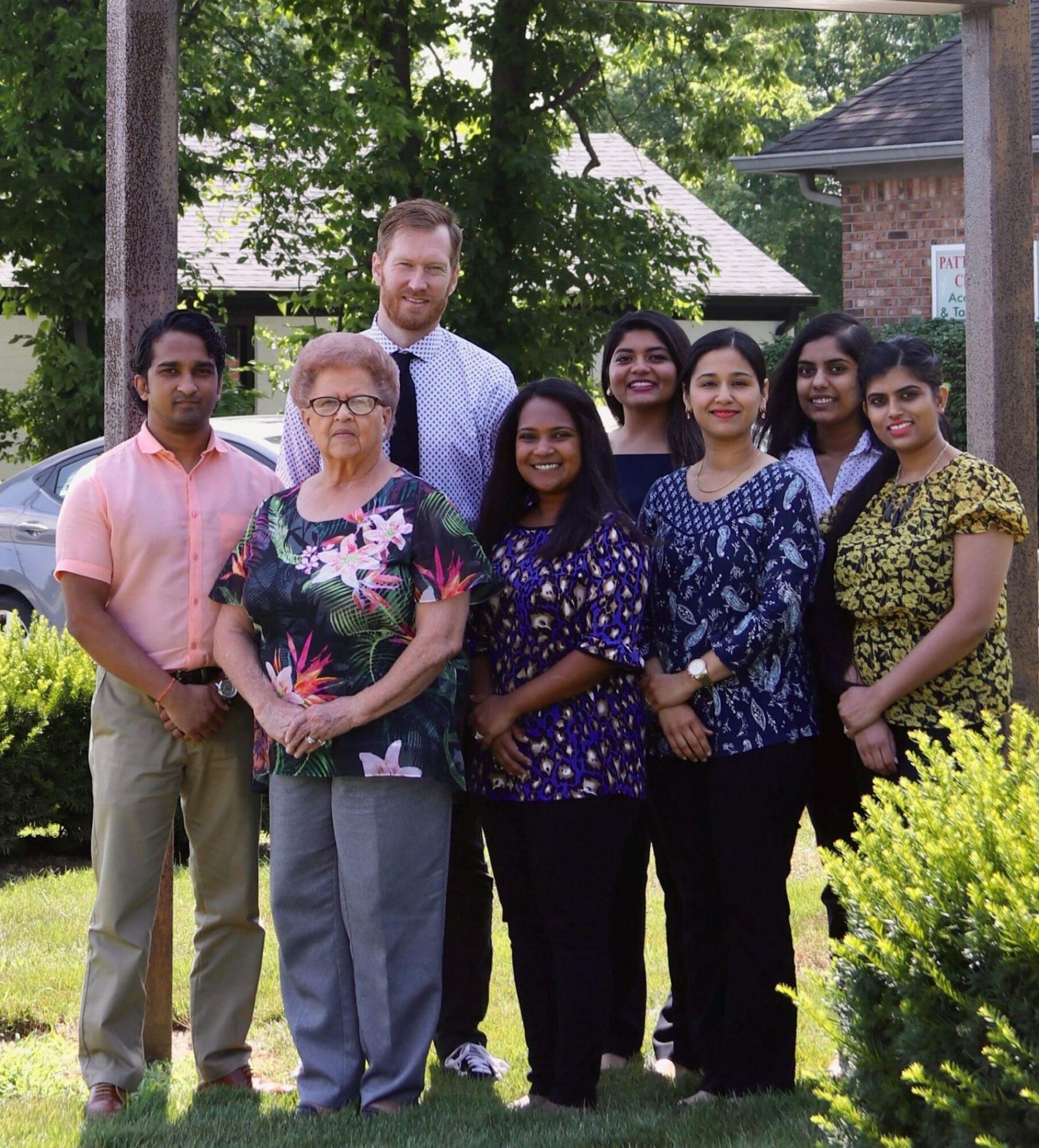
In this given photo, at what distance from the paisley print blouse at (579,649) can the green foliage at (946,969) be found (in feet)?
2.99

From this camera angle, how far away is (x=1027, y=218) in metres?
5.54

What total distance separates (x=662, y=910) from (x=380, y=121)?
7.83 meters

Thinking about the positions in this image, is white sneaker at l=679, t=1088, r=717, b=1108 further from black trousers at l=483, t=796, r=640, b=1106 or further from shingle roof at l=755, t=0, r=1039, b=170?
shingle roof at l=755, t=0, r=1039, b=170

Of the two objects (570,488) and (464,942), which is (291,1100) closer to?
(464,942)

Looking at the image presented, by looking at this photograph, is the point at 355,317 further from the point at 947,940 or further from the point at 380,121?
the point at 947,940

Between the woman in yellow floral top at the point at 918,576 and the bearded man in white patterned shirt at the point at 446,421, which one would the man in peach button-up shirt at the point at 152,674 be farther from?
the woman in yellow floral top at the point at 918,576

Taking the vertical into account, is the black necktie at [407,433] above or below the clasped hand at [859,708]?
above

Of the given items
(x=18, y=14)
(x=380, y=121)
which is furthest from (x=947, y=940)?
(x=18, y=14)

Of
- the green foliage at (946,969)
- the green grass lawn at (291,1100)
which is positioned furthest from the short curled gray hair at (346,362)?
the green grass lawn at (291,1100)

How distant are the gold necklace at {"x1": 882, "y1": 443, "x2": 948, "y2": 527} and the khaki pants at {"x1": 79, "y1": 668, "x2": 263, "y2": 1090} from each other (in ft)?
5.77

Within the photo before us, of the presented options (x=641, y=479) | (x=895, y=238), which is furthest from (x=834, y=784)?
(x=895, y=238)

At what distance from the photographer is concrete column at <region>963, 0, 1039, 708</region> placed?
17.8ft

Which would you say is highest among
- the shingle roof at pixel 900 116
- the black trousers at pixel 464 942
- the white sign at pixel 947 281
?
the shingle roof at pixel 900 116

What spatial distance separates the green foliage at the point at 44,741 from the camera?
7418 mm
